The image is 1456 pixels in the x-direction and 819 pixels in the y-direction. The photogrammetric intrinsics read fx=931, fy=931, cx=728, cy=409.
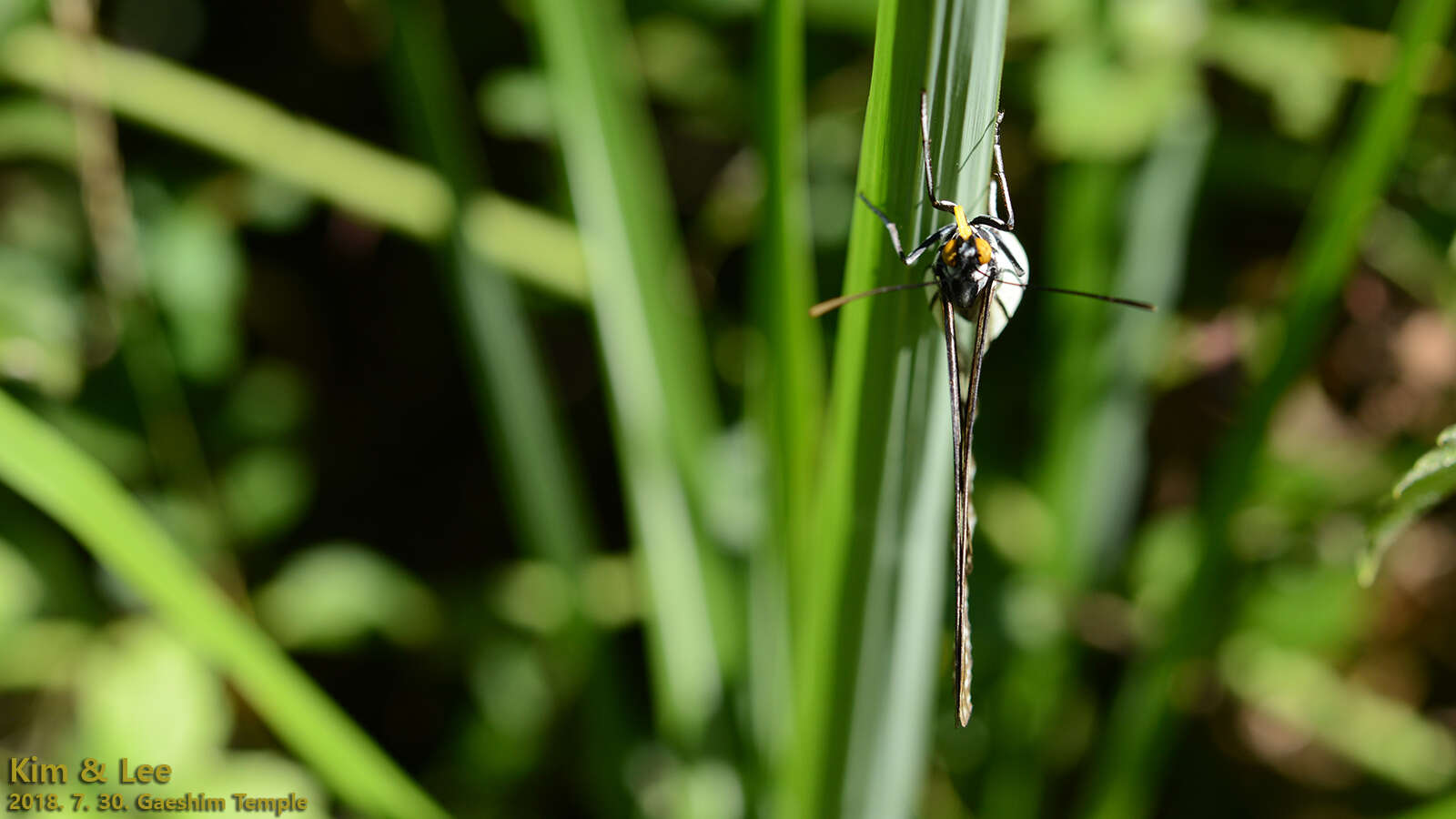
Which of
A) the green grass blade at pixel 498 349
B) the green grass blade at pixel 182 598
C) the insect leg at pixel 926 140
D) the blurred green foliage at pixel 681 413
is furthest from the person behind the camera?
the green grass blade at pixel 498 349

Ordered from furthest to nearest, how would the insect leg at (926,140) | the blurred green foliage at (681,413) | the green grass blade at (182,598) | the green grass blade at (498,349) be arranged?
the green grass blade at (498,349)
the blurred green foliage at (681,413)
the green grass blade at (182,598)
the insect leg at (926,140)

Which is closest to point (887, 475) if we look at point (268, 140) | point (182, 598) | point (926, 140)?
point (926, 140)

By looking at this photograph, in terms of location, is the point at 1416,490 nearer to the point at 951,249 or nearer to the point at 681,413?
the point at 951,249

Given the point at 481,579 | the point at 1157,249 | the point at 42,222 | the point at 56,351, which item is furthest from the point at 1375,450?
the point at 42,222

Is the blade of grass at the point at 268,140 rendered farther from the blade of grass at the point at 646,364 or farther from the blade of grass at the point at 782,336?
the blade of grass at the point at 782,336

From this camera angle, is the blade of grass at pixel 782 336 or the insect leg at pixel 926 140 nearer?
the insect leg at pixel 926 140

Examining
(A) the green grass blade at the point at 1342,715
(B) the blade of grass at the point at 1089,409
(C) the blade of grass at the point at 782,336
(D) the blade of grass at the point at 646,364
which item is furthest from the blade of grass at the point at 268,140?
(A) the green grass blade at the point at 1342,715

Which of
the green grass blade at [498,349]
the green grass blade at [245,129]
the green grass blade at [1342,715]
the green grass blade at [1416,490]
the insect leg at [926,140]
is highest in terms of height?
the green grass blade at [245,129]
